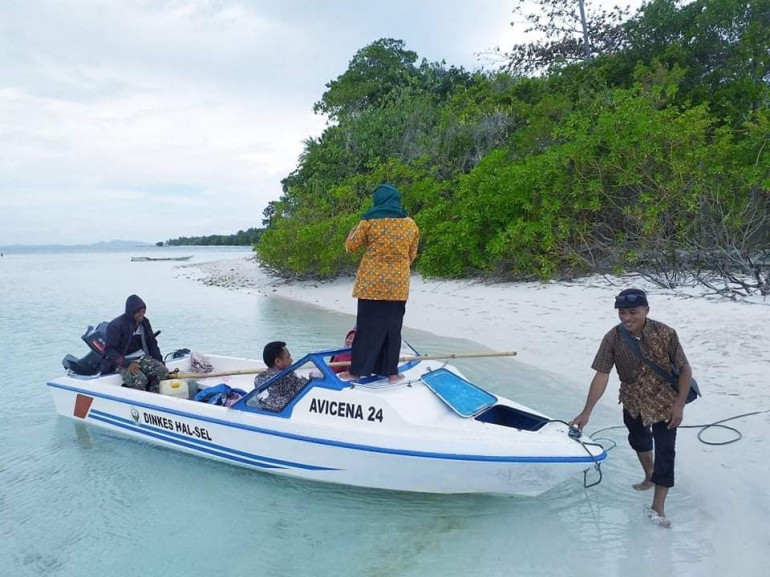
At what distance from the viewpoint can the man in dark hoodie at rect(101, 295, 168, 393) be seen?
21.3ft

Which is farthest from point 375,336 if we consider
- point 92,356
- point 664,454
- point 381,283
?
point 92,356

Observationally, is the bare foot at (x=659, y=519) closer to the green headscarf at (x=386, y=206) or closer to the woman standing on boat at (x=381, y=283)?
the woman standing on boat at (x=381, y=283)

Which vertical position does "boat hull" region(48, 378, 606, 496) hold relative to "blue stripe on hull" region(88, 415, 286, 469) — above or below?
above

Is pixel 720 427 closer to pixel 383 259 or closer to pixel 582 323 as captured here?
pixel 383 259

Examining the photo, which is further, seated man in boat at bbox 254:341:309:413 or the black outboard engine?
the black outboard engine

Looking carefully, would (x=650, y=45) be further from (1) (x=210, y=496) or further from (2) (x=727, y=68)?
(1) (x=210, y=496)

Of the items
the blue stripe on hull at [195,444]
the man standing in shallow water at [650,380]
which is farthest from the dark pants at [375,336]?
the man standing in shallow water at [650,380]

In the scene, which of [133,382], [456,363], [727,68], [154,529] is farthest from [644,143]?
[154,529]

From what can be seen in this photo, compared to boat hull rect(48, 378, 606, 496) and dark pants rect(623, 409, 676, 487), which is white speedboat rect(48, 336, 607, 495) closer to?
boat hull rect(48, 378, 606, 496)

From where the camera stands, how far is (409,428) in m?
4.47

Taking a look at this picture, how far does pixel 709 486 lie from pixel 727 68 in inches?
778

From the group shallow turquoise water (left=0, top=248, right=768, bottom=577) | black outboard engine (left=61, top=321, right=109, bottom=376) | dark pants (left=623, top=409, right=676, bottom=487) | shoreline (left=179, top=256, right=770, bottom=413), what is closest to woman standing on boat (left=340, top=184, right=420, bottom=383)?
shallow turquoise water (left=0, top=248, right=768, bottom=577)

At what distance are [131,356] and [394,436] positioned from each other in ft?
13.0

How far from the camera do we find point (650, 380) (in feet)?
12.9
